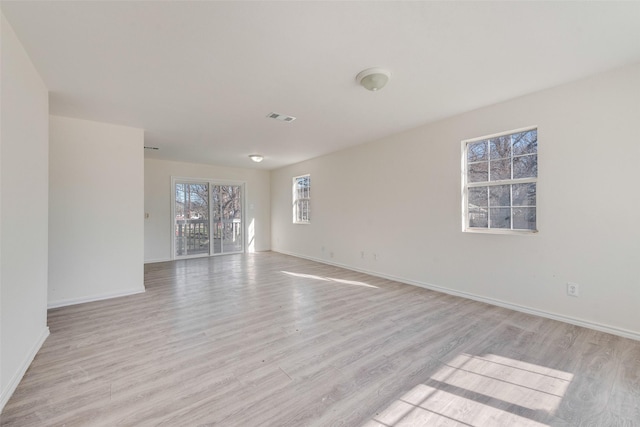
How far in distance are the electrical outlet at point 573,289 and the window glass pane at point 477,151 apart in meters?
1.66

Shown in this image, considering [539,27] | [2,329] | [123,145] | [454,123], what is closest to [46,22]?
[2,329]

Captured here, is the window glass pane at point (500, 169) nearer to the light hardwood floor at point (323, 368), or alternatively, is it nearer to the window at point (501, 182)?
the window at point (501, 182)

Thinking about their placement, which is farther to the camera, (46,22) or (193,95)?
(193,95)

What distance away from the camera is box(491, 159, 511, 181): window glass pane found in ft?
10.5

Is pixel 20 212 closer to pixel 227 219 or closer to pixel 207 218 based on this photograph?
pixel 207 218

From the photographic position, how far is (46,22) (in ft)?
5.83

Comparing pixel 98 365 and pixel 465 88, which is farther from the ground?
pixel 465 88

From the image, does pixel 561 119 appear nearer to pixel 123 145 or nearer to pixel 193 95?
pixel 193 95

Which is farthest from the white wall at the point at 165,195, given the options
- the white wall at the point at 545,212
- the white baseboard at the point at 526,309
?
the white baseboard at the point at 526,309

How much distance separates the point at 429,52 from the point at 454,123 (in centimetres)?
173

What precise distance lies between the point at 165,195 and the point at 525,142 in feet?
22.8

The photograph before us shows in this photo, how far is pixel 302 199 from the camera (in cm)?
683

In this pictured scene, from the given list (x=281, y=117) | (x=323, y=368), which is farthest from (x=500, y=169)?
(x=323, y=368)

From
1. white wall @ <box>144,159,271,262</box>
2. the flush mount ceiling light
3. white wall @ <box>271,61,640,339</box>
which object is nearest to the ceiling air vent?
the flush mount ceiling light
